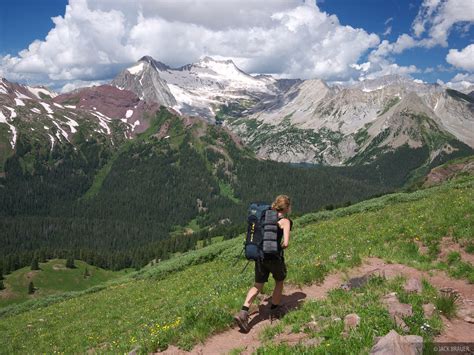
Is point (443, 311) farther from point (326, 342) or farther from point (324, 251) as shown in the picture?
point (324, 251)

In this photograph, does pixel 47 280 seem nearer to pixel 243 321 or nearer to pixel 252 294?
pixel 252 294

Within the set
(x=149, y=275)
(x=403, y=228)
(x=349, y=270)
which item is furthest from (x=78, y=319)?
(x=403, y=228)

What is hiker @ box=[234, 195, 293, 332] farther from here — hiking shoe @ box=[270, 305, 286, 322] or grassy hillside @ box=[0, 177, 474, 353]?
grassy hillside @ box=[0, 177, 474, 353]

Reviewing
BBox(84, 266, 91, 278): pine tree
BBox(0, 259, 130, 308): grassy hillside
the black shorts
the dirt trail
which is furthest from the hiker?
BBox(84, 266, 91, 278): pine tree

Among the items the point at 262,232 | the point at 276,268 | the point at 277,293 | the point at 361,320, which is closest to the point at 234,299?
the point at 277,293

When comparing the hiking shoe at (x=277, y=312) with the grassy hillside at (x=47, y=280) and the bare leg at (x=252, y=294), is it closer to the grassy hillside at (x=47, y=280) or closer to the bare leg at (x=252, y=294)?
the bare leg at (x=252, y=294)

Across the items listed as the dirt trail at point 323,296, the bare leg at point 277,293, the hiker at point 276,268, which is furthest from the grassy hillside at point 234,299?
the bare leg at point 277,293

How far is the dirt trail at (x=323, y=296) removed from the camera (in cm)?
1130

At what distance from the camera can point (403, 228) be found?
21109mm

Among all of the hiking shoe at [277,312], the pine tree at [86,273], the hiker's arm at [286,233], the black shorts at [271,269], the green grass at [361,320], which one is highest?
the hiker's arm at [286,233]

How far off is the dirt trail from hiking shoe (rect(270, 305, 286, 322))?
25 centimetres

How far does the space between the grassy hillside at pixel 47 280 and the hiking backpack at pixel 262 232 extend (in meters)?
122

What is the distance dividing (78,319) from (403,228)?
2313 cm

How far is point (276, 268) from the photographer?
13.4 metres
